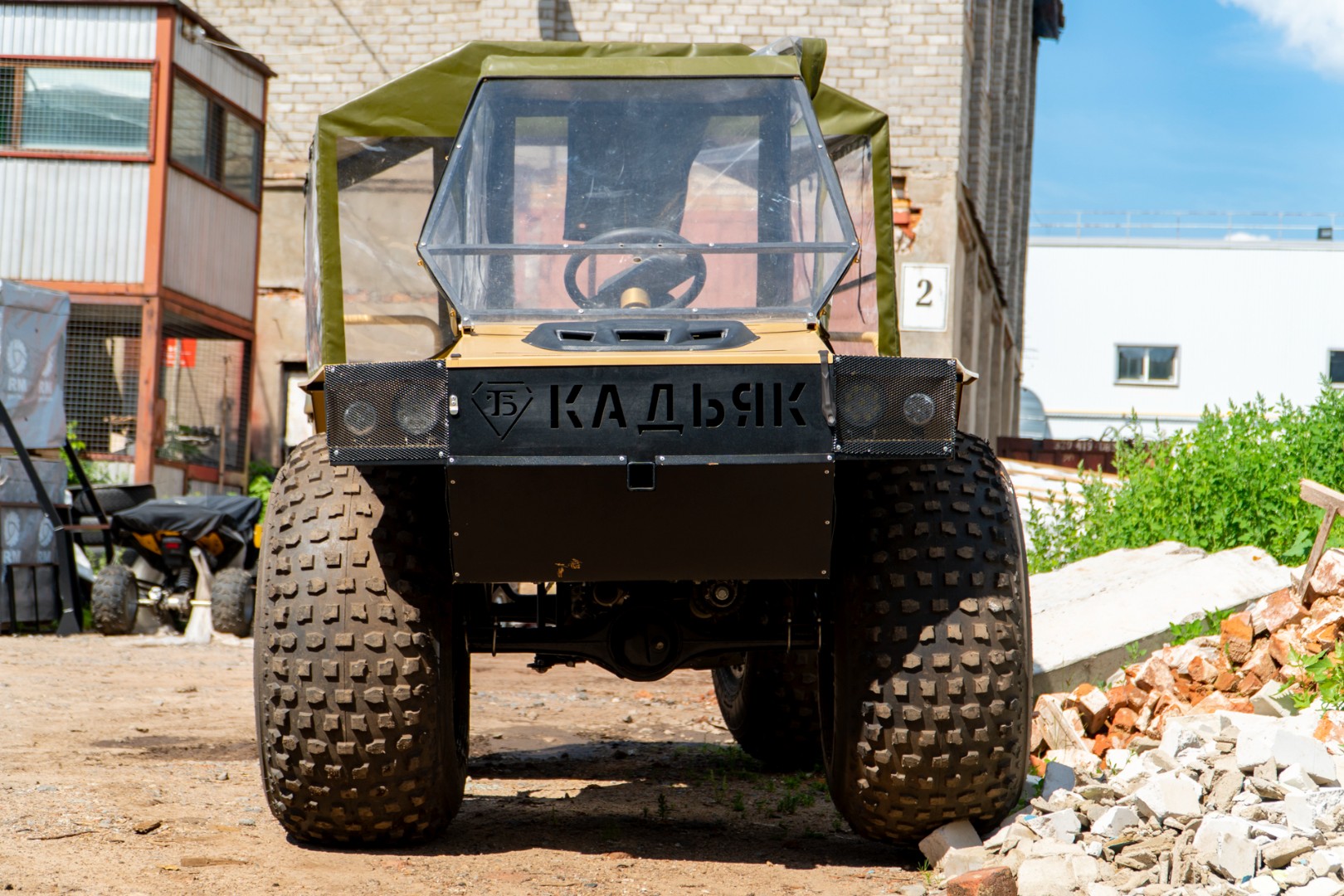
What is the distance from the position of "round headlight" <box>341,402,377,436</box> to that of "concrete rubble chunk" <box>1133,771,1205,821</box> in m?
2.29

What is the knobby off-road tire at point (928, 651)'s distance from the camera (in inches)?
162

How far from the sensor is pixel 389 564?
13.8 ft

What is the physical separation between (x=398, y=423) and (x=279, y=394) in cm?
1808

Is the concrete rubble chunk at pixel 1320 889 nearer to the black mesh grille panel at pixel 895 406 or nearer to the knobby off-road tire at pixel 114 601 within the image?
the black mesh grille panel at pixel 895 406

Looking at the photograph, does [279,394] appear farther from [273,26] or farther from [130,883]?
A: [130,883]

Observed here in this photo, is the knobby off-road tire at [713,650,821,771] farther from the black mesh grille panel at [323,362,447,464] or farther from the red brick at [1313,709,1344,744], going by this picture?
the black mesh grille panel at [323,362,447,464]

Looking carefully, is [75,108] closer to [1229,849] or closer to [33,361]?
[33,361]

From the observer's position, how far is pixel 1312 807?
4195 mm

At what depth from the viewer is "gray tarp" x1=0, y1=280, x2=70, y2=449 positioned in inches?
505

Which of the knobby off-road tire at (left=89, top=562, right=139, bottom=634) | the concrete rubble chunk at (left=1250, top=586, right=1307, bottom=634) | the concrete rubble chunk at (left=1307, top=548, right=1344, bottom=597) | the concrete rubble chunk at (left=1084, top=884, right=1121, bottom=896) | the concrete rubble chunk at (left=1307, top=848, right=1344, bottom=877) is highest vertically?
the concrete rubble chunk at (left=1307, top=548, right=1344, bottom=597)

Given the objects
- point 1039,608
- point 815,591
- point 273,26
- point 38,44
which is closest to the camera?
point 815,591

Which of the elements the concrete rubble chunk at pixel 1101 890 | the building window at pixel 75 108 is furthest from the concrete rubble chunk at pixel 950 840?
the building window at pixel 75 108

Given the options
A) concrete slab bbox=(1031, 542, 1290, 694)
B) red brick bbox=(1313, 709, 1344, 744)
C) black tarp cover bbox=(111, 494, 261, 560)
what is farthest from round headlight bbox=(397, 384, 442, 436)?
black tarp cover bbox=(111, 494, 261, 560)

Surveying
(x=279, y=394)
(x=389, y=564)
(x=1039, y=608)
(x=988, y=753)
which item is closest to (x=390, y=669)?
(x=389, y=564)
